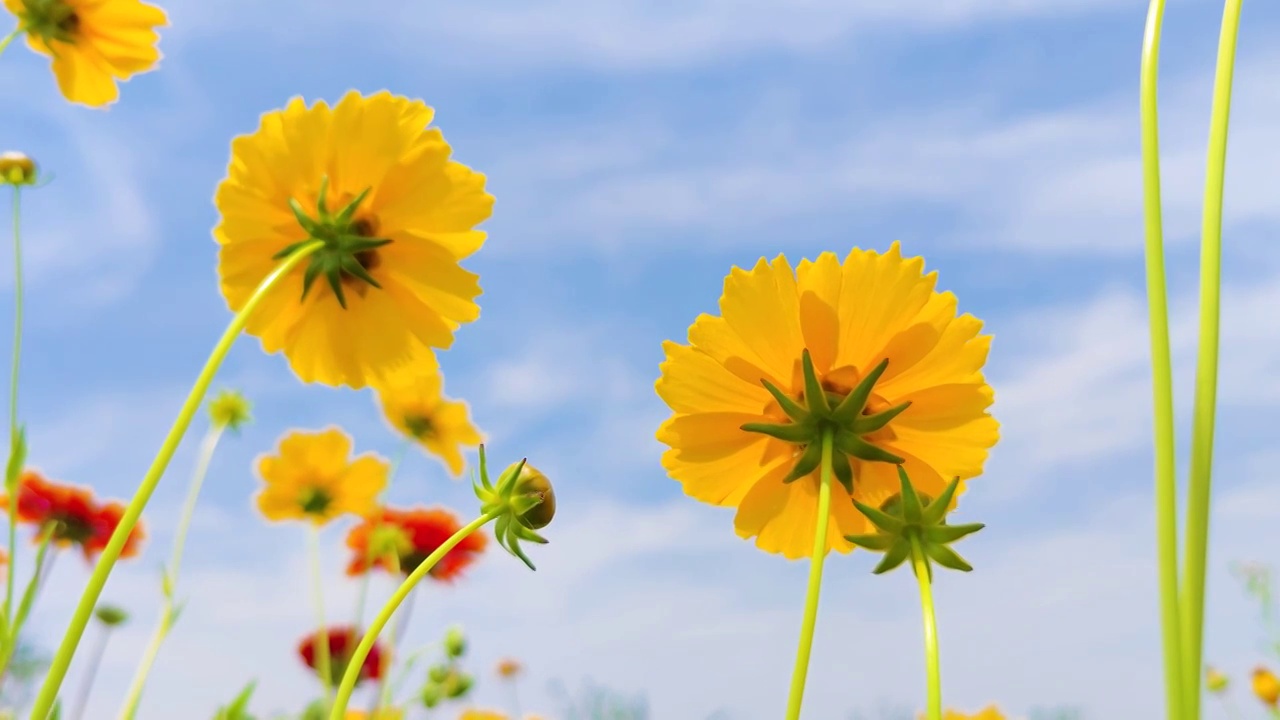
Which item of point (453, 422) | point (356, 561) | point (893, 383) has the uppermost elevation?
point (453, 422)

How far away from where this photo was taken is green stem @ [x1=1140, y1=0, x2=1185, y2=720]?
0.40m

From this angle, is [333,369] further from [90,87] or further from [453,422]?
[453,422]

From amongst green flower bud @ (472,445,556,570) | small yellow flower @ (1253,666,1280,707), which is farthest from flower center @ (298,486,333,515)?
small yellow flower @ (1253,666,1280,707)

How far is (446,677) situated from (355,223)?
1.14m

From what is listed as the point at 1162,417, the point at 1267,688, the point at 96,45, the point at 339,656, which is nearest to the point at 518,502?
the point at 1162,417

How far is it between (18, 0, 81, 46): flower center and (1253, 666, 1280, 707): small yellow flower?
3.46 metres

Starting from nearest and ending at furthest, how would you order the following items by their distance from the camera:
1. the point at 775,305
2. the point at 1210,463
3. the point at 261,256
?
the point at 1210,463, the point at 775,305, the point at 261,256

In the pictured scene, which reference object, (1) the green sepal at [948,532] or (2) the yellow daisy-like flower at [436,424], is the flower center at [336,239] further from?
(2) the yellow daisy-like flower at [436,424]

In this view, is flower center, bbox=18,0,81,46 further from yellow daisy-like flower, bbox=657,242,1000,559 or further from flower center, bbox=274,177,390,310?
yellow daisy-like flower, bbox=657,242,1000,559

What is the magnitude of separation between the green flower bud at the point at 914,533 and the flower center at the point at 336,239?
346 millimetres

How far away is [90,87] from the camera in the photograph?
1113mm

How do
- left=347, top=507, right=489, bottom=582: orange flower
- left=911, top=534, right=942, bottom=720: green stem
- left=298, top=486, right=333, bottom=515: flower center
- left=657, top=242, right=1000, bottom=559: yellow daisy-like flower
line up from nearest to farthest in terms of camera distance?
left=911, top=534, right=942, bottom=720: green stem
left=657, top=242, right=1000, bottom=559: yellow daisy-like flower
left=347, top=507, right=489, bottom=582: orange flower
left=298, top=486, right=333, bottom=515: flower center

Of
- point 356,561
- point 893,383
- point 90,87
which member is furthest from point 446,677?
point 893,383

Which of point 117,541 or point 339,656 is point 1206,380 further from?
point 339,656
